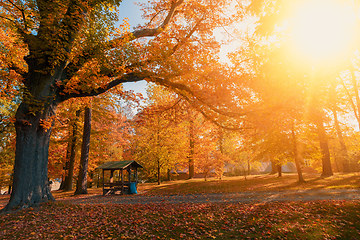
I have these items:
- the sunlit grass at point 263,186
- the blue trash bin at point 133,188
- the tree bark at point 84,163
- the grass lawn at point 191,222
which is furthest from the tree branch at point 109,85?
the blue trash bin at point 133,188

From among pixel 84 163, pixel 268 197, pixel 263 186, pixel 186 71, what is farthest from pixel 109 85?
pixel 263 186

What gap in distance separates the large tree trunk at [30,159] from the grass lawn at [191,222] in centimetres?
81

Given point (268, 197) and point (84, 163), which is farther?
point (84, 163)

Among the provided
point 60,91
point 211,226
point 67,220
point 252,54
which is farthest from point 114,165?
point 252,54

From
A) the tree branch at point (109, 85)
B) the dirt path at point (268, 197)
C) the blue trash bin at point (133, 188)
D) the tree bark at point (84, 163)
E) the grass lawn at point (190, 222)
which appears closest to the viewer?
the grass lawn at point (190, 222)

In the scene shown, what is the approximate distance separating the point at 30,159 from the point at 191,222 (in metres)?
6.97

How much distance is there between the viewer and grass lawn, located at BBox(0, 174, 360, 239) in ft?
20.0

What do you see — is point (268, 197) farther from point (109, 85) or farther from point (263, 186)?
point (109, 85)

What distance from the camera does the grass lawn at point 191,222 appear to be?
6098mm

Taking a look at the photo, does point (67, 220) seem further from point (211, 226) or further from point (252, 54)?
point (252, 54)

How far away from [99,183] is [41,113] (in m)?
23.7

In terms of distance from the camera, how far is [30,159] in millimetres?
8328

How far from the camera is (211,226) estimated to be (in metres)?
6.79

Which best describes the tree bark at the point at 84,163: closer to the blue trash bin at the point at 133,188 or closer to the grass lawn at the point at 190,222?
the blue trash bin at the point at 133,188
